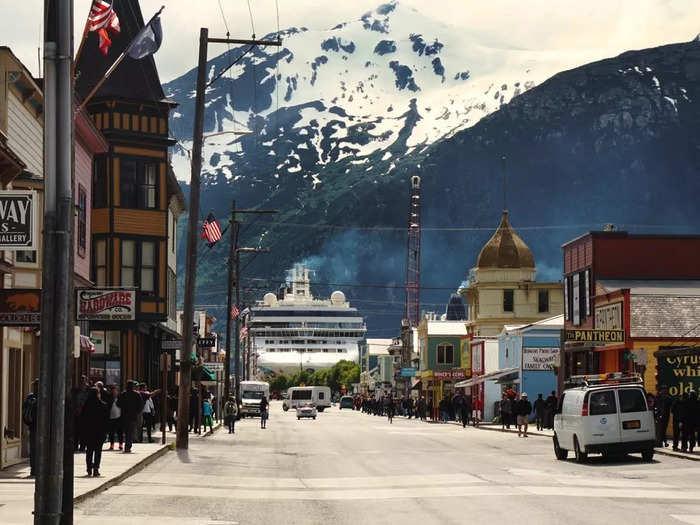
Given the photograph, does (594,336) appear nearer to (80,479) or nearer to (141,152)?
(141,152)

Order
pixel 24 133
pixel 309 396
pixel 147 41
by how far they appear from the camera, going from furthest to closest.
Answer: pixel 309 396 → pixel 24 133 → pixel 147 41

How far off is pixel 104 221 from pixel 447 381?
236ft

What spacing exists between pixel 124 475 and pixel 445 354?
102 meters

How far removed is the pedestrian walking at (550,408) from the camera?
58.1 meters

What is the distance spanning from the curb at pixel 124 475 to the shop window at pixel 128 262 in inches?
652

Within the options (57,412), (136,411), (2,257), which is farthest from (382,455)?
(57,412)

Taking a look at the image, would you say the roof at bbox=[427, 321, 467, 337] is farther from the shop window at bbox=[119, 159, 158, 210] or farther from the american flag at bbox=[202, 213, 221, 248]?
the shop window at bbox=[119, 159, 158, 210]

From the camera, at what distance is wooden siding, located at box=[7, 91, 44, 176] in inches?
1208

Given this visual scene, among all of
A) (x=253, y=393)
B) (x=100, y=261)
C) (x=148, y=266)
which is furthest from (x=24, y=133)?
(x=253, y=393)

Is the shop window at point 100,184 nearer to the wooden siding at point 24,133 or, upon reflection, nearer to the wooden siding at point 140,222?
the wooden siding at point 140,222

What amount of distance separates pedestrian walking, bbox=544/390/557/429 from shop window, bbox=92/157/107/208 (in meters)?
19.7

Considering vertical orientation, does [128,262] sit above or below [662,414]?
above

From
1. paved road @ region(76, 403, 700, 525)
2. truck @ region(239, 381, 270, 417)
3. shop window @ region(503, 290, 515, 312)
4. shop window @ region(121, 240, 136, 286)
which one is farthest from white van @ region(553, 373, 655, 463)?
shop window @ region(503, 290, 515, 312)

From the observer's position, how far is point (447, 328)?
131750mm
